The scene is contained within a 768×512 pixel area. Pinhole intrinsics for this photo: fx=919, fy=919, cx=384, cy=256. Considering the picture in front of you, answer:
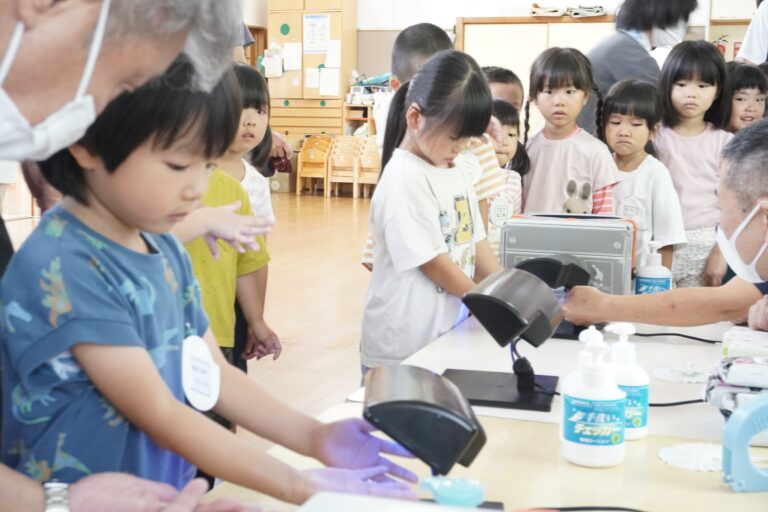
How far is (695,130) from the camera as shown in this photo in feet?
11.0

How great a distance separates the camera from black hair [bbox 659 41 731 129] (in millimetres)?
3283

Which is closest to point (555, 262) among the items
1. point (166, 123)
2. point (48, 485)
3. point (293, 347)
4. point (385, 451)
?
point (385, 451)

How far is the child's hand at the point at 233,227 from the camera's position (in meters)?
1.62

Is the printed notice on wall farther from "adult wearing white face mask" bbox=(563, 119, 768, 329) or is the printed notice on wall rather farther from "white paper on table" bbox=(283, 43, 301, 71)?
"adult wearing white face mask" bbox=(563, 119, 768, 329)

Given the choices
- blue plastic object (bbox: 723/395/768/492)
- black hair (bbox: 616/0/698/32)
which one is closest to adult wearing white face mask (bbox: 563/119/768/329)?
blue plastic object (bbox: 723/395/768/492)

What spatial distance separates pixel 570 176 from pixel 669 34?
39.8 inches

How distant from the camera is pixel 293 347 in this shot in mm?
4211

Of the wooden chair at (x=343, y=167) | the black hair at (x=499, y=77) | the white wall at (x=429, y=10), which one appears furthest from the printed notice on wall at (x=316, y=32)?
the black hair at (x=499, y=77)

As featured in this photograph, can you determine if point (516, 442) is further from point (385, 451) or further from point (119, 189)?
point (119, 189)

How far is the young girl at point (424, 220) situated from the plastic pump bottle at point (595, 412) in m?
0.89

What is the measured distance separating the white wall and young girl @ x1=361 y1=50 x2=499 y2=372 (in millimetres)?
9117

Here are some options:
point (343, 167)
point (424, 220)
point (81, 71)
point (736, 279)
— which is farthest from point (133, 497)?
point (343, 167)

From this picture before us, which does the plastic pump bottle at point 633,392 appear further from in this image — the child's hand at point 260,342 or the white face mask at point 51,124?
the child's hand at point 260,342

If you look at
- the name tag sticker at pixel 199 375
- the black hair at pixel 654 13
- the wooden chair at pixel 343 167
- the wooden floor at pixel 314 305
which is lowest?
the wooden floor at pixel 314 305
